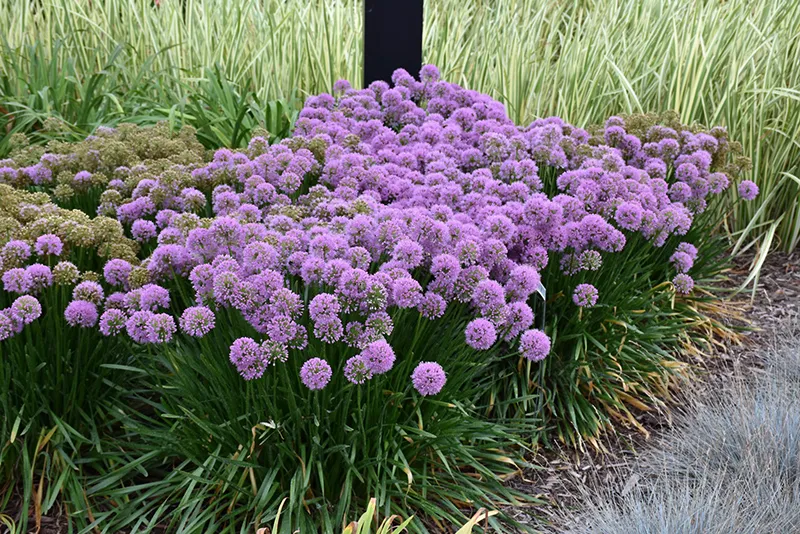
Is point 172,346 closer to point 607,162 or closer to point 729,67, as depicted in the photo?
point 607,162

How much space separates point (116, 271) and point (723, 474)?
194cm

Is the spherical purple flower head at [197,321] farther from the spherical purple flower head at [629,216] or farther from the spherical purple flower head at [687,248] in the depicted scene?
the spherical purple flower head at [687,248]

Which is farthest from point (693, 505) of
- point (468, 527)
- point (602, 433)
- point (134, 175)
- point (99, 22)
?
point (99, 22)

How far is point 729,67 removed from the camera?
4.78 meters

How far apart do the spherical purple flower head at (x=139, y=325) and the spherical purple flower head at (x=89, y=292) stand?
0.72ft

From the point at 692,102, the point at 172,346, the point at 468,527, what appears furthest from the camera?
the point at 692,102

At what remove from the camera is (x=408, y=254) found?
90.4 inches

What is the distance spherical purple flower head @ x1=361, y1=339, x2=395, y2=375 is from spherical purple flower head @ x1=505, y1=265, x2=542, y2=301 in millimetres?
629

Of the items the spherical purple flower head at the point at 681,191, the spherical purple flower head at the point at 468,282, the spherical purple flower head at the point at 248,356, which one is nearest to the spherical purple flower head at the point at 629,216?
the spherical purple flower head at the point at 681,191

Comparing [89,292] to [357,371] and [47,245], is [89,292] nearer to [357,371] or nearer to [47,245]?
[47,245]

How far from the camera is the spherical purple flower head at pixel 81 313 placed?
7.46 feet

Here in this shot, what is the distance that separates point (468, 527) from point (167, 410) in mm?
1058

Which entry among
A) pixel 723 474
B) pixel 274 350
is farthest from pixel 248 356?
pixel 723 474

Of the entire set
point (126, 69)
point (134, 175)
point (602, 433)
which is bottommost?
point (602, 433)
